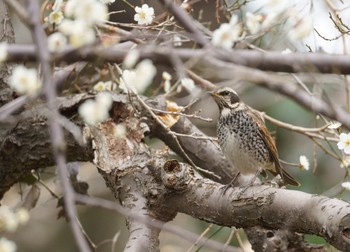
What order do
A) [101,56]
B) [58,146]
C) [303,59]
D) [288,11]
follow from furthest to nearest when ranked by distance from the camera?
[288,11]
[101,56]
[303,59]
[58,146]

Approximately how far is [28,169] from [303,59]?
2.22 meters

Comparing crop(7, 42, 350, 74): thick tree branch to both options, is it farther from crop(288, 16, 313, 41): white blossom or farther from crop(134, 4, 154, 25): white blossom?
crop(134, 4, 154, 25): white blossom

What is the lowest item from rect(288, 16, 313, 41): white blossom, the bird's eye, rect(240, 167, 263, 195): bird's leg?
rect(240, 167, 263, 195): bird's leg

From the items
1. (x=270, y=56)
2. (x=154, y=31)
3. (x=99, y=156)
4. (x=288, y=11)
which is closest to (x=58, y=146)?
(x=270, y=56)

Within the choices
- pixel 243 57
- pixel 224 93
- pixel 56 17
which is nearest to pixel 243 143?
pixel 224 93

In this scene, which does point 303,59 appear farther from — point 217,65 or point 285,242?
point 285,242

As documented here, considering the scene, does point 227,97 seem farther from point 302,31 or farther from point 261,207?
point 302,31

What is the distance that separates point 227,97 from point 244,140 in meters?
0.24

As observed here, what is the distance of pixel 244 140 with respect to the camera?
3.46 meters

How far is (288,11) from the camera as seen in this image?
2684 mm

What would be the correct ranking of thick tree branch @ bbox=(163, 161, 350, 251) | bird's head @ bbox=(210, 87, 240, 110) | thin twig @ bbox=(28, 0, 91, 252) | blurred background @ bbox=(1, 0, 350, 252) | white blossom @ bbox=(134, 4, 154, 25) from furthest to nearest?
blurred background @ bbox=(1, 0, 350, 252) < bird's head @ bbox=(210, 87, 240, 110) < white blossom @ bbox=(134, 4, 154, 25) < thick tree branch @ bbox=(163, 161, 350, 251) < thin twig @ bbox=(28, 0, 91, 252)

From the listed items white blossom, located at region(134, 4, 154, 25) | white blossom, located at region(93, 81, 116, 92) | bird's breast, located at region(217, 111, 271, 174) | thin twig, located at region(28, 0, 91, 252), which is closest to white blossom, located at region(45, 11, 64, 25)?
white blossom, located at region(134, 4, 154, 25)

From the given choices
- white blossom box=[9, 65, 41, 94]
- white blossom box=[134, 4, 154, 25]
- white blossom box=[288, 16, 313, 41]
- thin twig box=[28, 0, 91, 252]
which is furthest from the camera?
white blossom box=[134, 4, 154, 25]

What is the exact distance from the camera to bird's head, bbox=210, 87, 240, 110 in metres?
3.53
